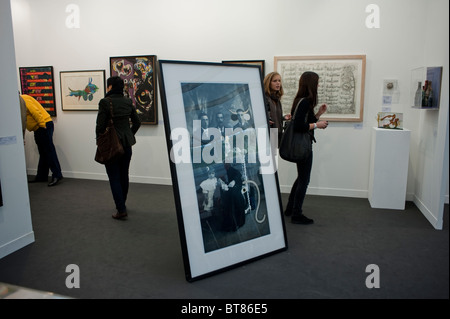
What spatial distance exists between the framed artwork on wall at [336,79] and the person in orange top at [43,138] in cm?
364

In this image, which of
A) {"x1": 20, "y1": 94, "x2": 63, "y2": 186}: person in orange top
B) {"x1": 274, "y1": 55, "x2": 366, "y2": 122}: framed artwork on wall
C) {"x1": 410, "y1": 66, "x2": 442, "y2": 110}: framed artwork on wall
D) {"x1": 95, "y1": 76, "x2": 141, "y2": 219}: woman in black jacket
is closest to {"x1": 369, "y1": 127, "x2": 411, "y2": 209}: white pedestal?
{"x1": 410, "y1": 66, "x2": 442, "y2": 110}: framed artwork on wall

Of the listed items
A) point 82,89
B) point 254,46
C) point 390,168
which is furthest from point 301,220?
point 82,89

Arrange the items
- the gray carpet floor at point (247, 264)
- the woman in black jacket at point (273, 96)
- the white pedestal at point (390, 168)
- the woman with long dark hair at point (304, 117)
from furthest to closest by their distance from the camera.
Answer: the white pedestal at point (390, 168) < the woman in black jacket at point (273, 96) < the woman with long dark hair at point (304, 117) < the gray carpet floor at point (247, 264)

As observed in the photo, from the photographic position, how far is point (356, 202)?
475 cm

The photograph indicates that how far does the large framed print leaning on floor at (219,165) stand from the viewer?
2.58 metres

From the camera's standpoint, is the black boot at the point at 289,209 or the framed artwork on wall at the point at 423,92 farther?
the black boot at the point at 289,209

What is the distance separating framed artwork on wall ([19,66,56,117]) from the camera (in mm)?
6105

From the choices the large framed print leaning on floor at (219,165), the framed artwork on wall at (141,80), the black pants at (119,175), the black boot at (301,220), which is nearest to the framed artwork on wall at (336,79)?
the black boot at (301,220)

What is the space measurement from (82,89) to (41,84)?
0.84 m

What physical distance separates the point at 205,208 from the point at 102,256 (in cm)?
112

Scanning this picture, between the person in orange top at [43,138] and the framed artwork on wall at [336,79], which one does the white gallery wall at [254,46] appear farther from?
the person in orange top at [43,138]

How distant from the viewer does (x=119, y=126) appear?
12.9 ft

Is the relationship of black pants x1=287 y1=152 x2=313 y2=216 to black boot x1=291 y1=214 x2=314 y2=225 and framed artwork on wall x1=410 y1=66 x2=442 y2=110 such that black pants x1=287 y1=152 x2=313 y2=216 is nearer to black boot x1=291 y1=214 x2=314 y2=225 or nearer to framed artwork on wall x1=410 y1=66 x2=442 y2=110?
black boot x1=291 y1=214 x2=314 y2=225

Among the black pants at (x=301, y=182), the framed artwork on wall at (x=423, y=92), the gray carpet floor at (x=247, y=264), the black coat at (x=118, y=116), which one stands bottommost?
the gray carpet floor at (x=247, y=264)
